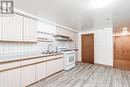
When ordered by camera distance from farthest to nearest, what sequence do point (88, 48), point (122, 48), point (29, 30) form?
point (122, 48)
point (88, 48)
point (29, 30)

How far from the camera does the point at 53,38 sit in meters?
4.89

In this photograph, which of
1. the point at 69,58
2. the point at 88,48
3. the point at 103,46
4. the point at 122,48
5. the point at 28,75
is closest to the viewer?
the point at 28,75

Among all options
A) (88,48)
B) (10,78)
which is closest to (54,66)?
(10,78)

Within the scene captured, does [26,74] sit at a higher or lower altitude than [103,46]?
lower

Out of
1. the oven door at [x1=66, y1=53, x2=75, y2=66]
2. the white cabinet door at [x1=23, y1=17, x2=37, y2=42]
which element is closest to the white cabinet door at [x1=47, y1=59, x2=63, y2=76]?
the oven door at [x1=66, y1=53, x2=75, y2=66]

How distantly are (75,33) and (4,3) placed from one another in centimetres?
495

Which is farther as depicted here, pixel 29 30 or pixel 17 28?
pixel 29 30

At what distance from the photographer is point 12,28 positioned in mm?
2703

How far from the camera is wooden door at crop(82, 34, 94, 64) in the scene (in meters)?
6.38

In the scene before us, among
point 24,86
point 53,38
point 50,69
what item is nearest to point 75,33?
point 53,38

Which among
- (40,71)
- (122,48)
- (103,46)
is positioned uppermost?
(103,46)

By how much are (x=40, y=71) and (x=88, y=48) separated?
407 cm

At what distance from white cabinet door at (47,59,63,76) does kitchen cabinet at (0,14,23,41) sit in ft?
4.70

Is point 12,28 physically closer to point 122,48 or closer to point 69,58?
point 69,58
